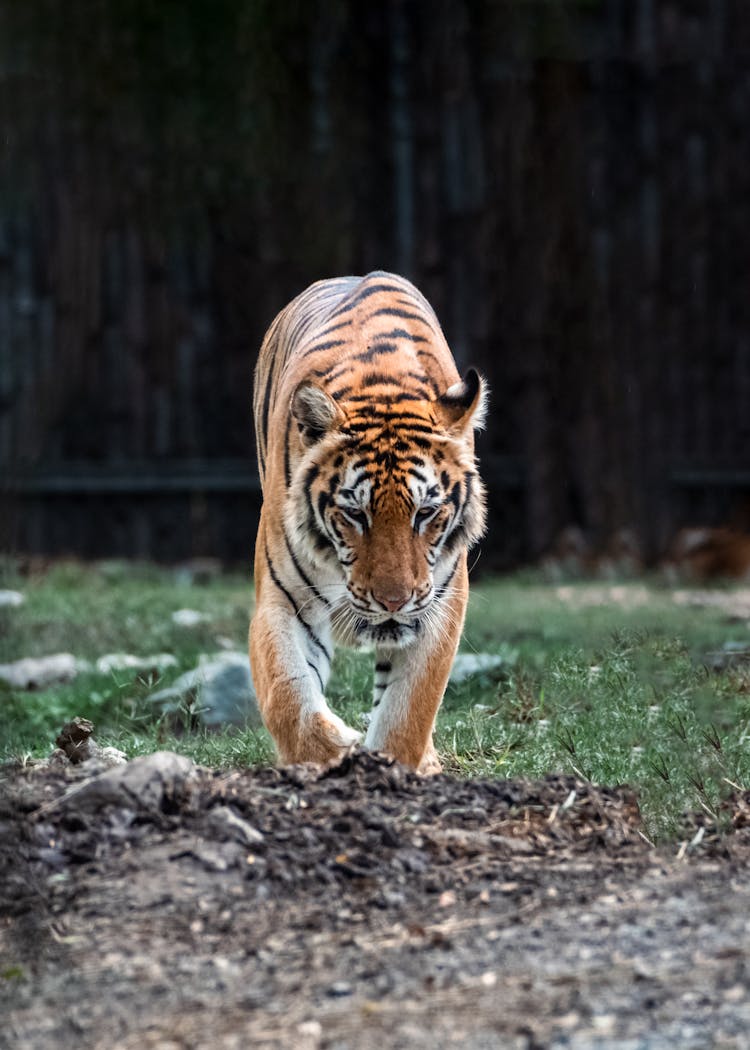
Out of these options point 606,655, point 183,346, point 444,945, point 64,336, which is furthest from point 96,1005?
point 183,346

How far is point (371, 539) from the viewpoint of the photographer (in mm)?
3703

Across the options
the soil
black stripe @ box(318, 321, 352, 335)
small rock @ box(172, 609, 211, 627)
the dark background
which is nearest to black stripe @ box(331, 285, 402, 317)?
black stripe @ box(318, 321, 352, 335)

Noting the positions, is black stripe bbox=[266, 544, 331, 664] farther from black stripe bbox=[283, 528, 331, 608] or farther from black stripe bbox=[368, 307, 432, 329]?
black stripe bbox=[368, 307, 432, 329]

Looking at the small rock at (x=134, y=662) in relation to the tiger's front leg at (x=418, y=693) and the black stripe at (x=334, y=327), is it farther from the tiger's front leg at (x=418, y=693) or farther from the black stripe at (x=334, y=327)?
the tiger's front leg at (x=418, y=693)

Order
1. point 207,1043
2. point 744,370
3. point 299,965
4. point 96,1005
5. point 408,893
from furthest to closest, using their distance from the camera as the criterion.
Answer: point 744,370 < point 408,893 < point 299,965 < point 96,1005 < point 207,1043

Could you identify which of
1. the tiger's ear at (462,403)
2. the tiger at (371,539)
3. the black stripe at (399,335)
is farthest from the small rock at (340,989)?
the black stripe at (399,335)

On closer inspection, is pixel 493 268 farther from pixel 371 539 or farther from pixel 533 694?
pixel 371 539

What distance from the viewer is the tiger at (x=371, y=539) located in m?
3.72

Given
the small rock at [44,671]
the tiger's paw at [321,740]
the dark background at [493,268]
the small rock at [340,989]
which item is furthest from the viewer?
the dark background at [493,268]

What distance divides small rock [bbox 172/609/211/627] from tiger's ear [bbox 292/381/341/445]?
10.3ft

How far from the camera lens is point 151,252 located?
10047 mm

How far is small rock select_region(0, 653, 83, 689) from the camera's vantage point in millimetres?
5996

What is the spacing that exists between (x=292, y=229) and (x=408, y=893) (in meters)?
7.58

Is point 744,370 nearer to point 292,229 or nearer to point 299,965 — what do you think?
point 292,229
